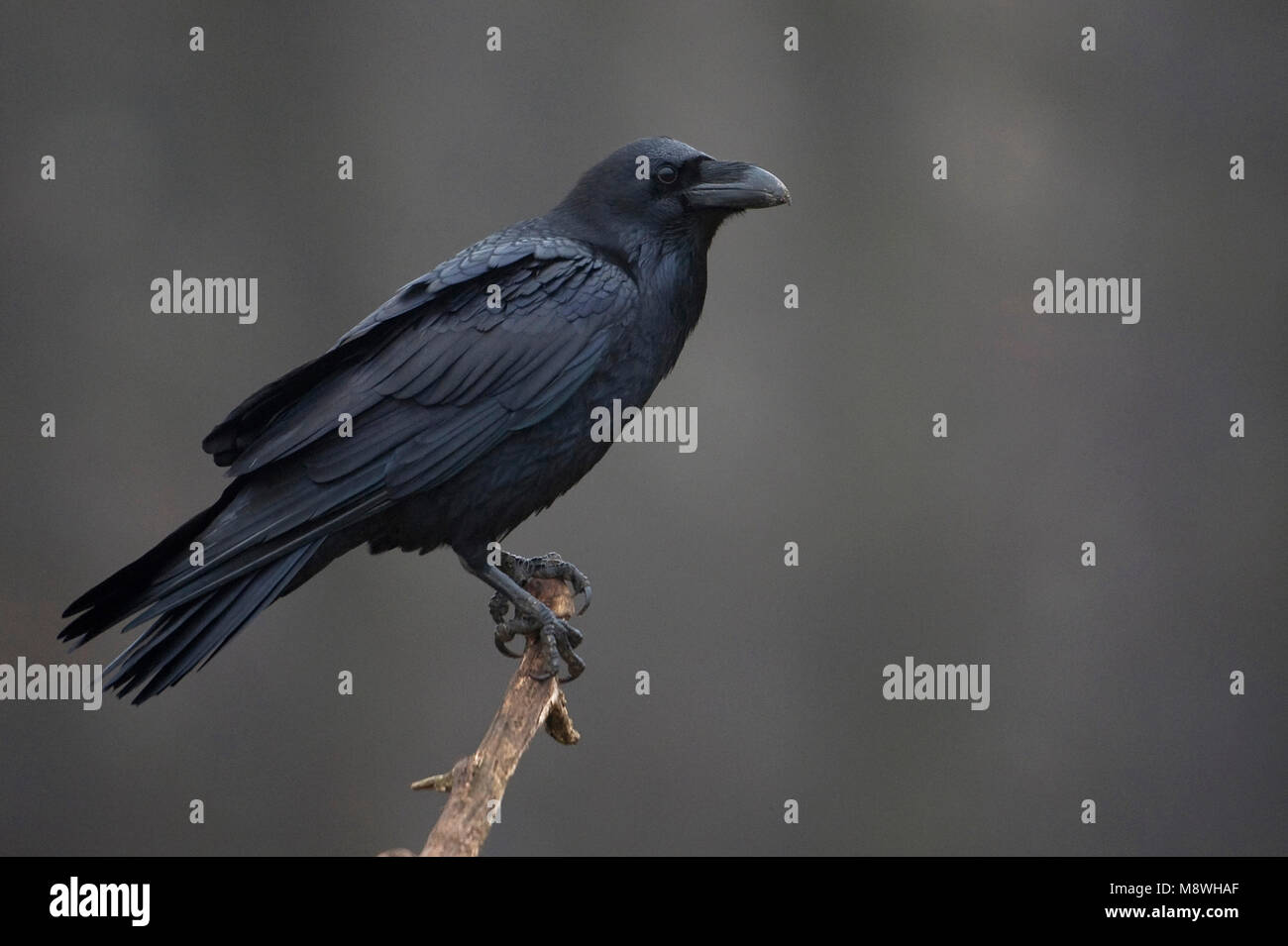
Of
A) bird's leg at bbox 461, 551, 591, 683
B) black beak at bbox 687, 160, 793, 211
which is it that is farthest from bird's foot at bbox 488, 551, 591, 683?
black beak at bbox 687, 160, 793, 211

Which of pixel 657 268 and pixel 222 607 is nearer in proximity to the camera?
pixel 222 607

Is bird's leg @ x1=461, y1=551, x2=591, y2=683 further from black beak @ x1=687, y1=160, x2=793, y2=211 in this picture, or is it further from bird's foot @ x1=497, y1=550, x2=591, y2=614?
black beak @ x1=687, y1=160, x2=793, y2=211

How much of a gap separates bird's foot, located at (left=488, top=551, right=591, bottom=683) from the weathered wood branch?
0.04 meters

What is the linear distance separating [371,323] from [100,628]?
99cm

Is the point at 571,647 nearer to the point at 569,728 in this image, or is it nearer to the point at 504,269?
the point at 569,728

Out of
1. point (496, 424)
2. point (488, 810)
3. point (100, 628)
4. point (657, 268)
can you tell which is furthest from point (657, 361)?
point (100, 628)

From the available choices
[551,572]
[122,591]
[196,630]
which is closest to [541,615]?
[551,572]

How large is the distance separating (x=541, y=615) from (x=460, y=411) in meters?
0.57

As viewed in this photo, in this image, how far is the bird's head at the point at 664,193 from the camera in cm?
360

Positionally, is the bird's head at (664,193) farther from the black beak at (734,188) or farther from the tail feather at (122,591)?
the tail feather at (122,591)

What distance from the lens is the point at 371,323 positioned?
3477 mm

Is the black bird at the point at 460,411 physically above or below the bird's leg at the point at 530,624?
above

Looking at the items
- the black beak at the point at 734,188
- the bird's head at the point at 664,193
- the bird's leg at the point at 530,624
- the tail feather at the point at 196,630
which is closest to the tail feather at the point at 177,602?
the tail feather at the point at 196,630

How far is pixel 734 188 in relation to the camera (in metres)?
3.57
